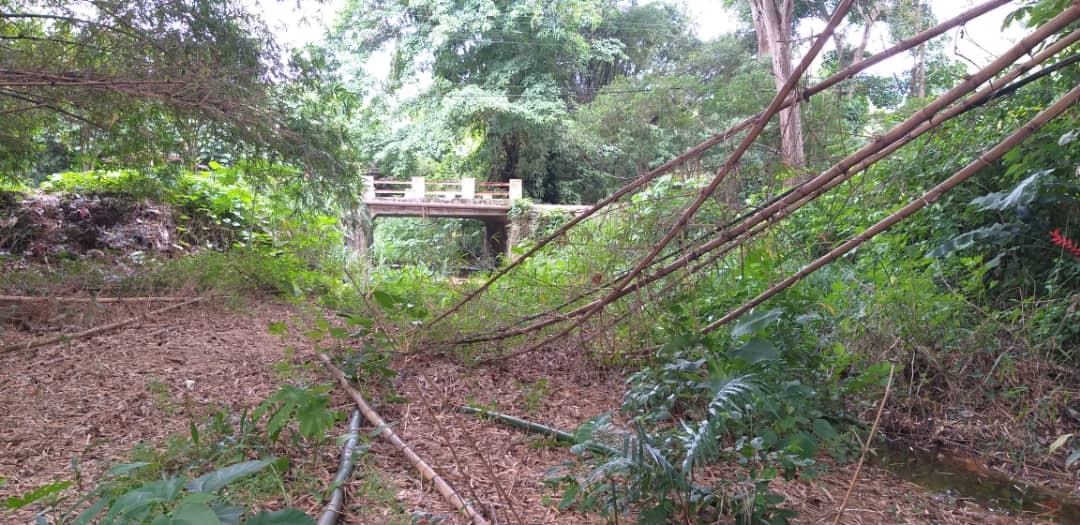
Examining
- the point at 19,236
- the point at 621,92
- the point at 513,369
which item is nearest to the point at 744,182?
the point at 513,369

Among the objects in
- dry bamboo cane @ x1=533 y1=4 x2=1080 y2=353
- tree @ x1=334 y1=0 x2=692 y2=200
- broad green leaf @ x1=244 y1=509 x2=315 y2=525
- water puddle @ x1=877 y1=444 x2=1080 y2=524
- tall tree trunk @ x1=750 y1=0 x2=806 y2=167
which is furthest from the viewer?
tree @ x1=334 y1=0 x2=692 y2=200

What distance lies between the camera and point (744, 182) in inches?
83.3

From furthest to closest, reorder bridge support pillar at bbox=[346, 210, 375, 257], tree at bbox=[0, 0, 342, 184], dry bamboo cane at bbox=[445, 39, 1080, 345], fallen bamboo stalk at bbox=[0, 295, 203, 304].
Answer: bridge support pillar at bbox=[346, 210, 375, 257] → fallen bamboo stalk at bbox=[0, 295, 203, 304] → tree at bbox=[0, 0, 342, 184] → dry bamboo cane at bbox=[445, 39, 1080, 345]

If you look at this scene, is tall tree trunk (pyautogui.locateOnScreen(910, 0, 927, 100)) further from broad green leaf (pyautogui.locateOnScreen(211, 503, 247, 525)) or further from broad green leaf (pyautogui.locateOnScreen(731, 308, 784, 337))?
broad green leaf (pyautogui.locateOnScreen(211, 503, 247, 525))

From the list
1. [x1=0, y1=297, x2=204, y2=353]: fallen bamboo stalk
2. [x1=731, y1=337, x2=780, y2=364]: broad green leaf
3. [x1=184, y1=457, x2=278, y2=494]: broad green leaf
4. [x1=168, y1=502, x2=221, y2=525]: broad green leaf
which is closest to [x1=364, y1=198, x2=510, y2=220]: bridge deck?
[x1=0, y1=297, x2=204, y2=353]: fallen bamboo stalk

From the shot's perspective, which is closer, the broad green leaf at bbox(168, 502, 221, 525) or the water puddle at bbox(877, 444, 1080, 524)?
the broad green leaf at bbox(168, 502, 221, 525)

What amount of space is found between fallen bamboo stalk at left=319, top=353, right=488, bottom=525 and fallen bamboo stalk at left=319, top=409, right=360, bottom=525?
9cm

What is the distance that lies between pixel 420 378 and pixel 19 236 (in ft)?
14.8

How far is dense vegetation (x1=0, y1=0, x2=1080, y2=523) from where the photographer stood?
169 cm

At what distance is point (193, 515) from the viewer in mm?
925

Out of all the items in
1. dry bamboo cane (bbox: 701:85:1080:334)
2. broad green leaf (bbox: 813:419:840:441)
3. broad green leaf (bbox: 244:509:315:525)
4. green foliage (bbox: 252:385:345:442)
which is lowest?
green foliage (bbox: 252:385:345:442)

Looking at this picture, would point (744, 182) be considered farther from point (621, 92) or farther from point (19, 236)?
point (621, 92)

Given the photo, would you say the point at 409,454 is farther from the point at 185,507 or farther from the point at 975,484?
the point at 975,484

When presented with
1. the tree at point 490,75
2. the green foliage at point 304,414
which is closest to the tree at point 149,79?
the green foliage at point 304,414
